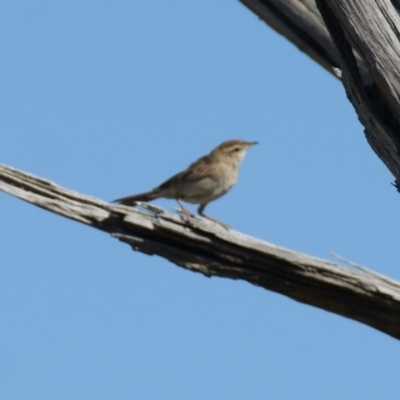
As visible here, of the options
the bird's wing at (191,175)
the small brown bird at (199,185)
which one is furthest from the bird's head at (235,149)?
the bird's wing at (191,175)

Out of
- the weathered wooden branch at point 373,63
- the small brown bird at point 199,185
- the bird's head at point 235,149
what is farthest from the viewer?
the bird's head at point 235,149

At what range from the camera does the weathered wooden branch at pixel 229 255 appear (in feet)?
13.6

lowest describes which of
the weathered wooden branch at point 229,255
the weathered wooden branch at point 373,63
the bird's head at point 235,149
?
the weathered wooden branch at point 229,255

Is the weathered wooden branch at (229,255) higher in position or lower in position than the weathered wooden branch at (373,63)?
lower

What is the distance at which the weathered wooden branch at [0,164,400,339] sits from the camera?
4160 millimetres

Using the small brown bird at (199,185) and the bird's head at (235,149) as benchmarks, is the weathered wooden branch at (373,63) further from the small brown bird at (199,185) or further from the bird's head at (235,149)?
the bird's head at (235,149)

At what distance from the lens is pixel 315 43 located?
611 cm

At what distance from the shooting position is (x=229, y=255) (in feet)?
14.0

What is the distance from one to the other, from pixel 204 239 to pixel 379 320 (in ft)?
2.48

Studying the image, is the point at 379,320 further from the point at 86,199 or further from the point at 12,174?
the point at 12,174

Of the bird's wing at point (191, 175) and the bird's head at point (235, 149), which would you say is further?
the bird's head at point (235, 149)

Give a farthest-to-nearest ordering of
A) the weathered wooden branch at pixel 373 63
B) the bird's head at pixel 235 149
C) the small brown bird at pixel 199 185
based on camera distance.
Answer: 1. the bird's head at pixel 235 149
2. the small brown bird at pixel 199 185
3. the weathered wooden branch at pixel 373 63

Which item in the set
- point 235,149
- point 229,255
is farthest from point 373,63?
point 235,149

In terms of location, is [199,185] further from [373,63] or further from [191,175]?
[373,63]
